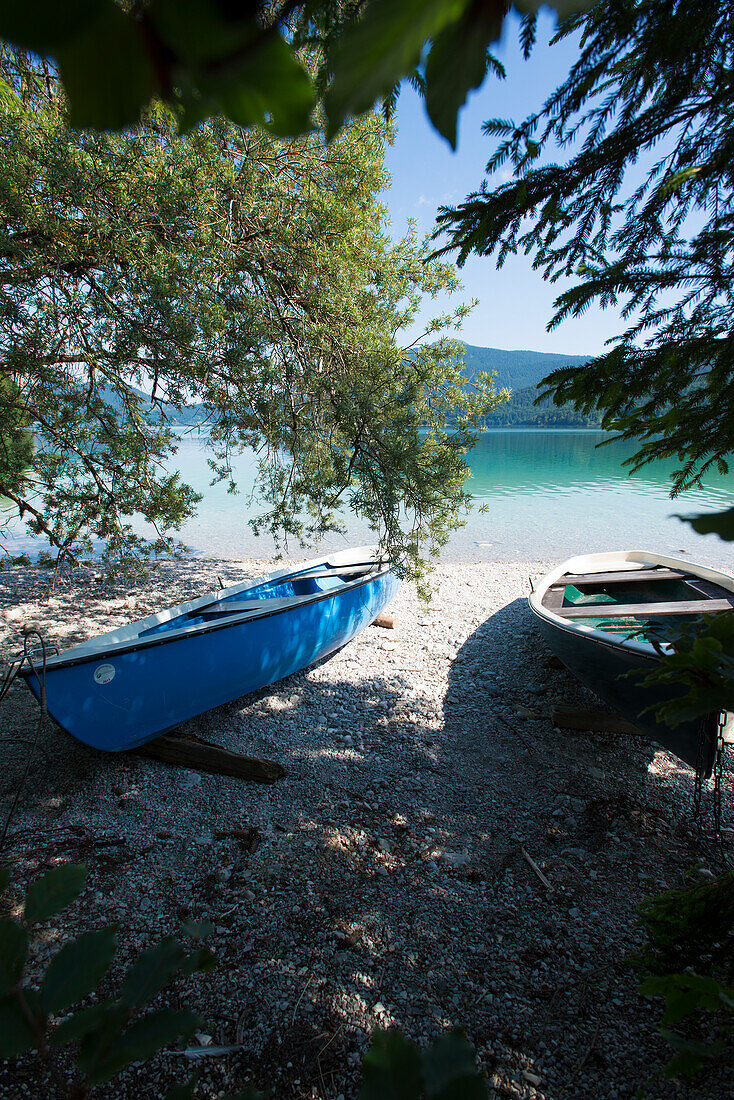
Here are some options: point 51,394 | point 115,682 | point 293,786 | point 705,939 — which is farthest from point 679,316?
point 51,394

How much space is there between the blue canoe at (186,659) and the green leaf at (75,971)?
389cm

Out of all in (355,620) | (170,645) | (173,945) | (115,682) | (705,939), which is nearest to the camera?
(173,945)

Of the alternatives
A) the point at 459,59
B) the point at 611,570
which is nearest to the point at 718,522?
the point at 459,59

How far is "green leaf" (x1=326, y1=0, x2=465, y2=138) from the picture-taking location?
11.4 inches

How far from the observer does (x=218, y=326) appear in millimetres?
4453

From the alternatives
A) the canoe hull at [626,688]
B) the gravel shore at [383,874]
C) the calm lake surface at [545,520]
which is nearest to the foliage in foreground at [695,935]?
the gravel shore at [383,874]

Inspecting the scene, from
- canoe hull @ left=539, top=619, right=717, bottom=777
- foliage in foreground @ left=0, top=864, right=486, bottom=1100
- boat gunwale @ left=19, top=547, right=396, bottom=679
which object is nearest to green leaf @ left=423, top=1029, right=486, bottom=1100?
foliage in foreground @ left=0, top=864, right=486, bottom=1100

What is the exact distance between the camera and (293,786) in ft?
13.1

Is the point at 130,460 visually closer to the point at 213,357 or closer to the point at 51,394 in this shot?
the point at 51,394

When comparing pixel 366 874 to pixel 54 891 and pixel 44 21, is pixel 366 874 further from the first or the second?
pixel 44 21

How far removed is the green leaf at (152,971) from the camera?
490mm

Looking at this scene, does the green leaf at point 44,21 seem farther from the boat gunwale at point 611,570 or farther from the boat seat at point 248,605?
the boat seat at point 248,605

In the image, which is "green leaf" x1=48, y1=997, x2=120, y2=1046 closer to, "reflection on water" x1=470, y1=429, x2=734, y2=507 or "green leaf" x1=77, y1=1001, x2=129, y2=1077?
"green leaf" x1=77, y1=1001, x2=129, y2=1077

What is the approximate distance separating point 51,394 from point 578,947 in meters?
5.89
